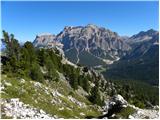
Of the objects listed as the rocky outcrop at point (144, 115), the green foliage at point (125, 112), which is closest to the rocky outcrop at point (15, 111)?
the green foliage at point (125, 112)

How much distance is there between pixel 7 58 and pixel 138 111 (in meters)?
55.1

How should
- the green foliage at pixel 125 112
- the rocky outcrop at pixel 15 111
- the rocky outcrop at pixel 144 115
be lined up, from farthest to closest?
the green foliage at pixel 125 112 → the rocky outcrop at pixel 144 115 → the rocky outcrop at pixel 15 111

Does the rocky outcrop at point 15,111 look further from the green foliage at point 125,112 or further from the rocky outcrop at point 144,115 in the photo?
the rocky outcrop at point 144,115

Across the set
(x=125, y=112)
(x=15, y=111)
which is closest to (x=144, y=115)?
(x=125, y=112)

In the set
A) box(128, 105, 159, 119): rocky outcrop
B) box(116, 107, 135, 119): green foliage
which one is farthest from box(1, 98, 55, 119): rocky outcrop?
box(128, 105, 159, 119): rocky outcrop

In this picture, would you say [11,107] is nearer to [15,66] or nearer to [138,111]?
[138,111]

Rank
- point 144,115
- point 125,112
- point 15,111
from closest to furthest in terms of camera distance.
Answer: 1. point 15,111
2. point 144,115
3. point 125,112

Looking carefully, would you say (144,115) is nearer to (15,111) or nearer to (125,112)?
(125,112)

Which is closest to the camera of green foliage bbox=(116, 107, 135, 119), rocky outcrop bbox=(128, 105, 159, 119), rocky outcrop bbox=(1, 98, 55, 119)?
rocky outcrop bbox=(1, 98, 55, 119)

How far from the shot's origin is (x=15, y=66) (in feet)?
239

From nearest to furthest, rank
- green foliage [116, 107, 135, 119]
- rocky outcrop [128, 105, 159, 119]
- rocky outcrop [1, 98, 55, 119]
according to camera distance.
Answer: rocky outcrop [1, 98, 55, 119], rocky outcrop [128, 105, 159, 119], green foliage [116, 107, 135, 119]

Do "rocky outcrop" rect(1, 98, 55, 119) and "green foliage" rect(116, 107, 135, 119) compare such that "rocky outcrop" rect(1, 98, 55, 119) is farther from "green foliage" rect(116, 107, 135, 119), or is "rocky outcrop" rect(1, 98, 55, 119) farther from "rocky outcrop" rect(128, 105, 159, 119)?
"rocky outcrop" rect(128, 105, 159, 119)

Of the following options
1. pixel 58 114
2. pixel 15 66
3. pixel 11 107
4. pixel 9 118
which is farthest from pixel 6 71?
pixel 9 118

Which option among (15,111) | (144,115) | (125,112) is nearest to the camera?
(15,111)
